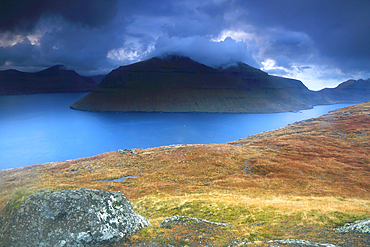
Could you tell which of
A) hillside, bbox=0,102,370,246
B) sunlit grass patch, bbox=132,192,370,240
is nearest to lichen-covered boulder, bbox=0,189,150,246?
hillside, bbox=0,102,370,246

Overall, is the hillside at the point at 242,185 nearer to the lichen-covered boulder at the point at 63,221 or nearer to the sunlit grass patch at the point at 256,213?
the sunlit grass patch at the point at 256,213

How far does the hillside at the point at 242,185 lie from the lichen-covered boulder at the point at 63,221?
1052mm

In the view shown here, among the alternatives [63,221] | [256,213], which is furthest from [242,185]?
[63,221]

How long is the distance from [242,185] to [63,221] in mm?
26673

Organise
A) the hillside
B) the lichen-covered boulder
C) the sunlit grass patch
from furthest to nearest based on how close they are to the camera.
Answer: the sunlit grass patch → the hillside → the lichen-covered boulder

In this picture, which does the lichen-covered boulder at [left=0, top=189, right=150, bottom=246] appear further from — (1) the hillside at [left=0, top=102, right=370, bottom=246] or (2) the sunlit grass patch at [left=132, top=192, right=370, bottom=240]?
(2) the sunlit grass patch at [left=132, top=192, right=370, bottom=240]

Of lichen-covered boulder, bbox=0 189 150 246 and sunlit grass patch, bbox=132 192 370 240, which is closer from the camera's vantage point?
lichen-covered boulder, bbox=0 189 150 246

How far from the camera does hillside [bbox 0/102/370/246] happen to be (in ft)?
40.9

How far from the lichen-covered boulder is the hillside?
3.45 feet

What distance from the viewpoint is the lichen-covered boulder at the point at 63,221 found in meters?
8.48

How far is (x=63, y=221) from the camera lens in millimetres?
9383

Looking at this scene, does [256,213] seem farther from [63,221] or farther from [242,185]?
[63,221]

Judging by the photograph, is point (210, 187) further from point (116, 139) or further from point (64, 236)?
point (116, 139)

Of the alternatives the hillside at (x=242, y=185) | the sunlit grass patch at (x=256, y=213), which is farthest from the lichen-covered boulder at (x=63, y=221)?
the sunlit grass patch at (x=256, y=213)
